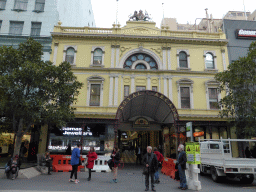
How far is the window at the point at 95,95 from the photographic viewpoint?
61.2 ft

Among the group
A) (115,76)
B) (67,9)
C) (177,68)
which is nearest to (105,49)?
(115,76)

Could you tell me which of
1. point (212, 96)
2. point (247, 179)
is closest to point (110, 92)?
point (212, 96)

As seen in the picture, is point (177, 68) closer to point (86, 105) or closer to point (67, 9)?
point (86, 105)

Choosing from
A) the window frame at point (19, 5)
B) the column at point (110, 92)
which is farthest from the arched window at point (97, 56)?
the window frame at point (19, 5)

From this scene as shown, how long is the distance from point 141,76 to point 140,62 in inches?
64.2

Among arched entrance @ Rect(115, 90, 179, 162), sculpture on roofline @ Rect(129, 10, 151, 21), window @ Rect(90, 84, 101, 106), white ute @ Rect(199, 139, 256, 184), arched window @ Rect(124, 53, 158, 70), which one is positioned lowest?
white ute @ Rect(199, 139, 256, 184)

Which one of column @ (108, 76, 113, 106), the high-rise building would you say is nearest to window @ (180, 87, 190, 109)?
column @ (108, 76, 113, 106)

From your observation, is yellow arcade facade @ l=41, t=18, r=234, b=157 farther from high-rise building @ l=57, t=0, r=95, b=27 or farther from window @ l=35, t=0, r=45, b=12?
high-rise building @ l=57, t=0, r=95, b=27

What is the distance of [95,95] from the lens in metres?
18.9

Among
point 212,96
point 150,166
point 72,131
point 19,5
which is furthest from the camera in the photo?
point 19,5

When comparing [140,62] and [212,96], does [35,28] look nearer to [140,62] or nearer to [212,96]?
[140,62]

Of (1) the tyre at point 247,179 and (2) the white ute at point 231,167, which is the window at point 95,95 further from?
(1) the tyre at point 247,179

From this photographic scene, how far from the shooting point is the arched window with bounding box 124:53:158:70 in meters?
19.9

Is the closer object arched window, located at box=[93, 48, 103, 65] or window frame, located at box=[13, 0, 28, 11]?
arched window, located at box=[93, 48, 103, 65]
